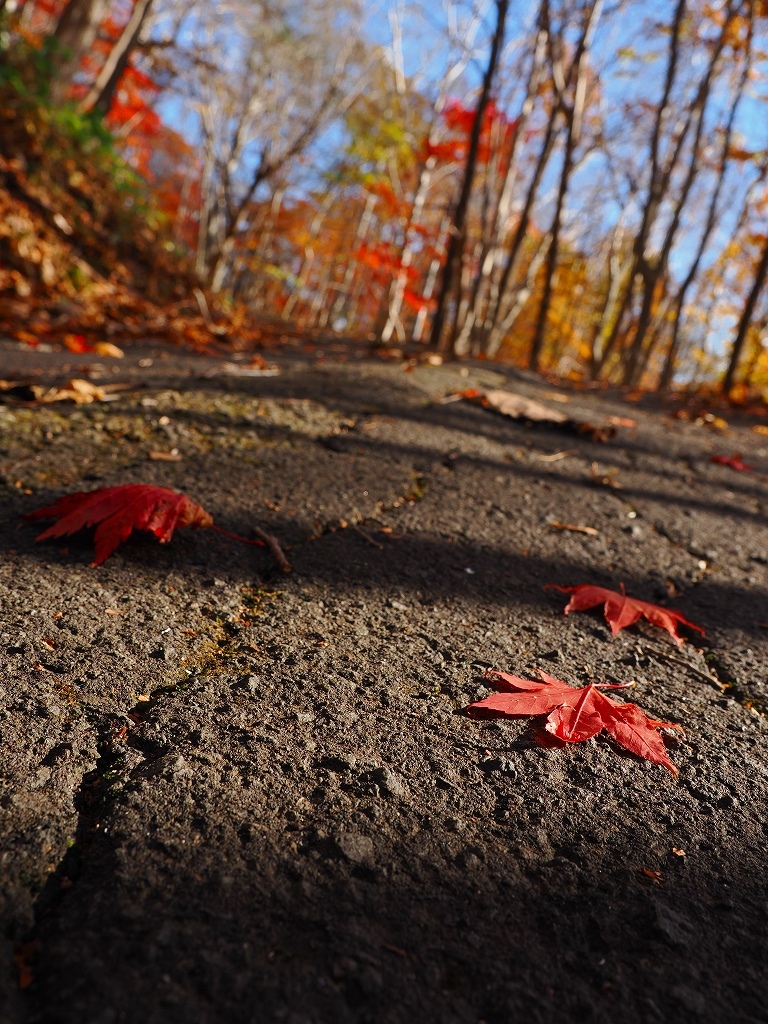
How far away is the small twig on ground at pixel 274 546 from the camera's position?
1466 millimetres

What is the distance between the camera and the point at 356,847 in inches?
29.7

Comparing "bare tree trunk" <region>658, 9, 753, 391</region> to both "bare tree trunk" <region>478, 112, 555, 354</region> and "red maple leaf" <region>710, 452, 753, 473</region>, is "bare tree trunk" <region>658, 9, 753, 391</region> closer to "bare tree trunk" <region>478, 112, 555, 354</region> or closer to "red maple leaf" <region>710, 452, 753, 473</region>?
"bare tree trunk" <region>478, 112, 555, 354</region>

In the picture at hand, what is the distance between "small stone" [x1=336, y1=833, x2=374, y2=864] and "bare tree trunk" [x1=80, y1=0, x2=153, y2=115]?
11299mm

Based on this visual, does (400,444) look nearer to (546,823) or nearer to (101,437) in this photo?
(101,437)

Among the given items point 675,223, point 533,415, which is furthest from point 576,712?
point 675,223

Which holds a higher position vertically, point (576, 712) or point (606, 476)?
point (606, 476)

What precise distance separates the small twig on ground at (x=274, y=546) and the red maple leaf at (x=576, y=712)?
0.54m

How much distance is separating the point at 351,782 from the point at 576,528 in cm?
141

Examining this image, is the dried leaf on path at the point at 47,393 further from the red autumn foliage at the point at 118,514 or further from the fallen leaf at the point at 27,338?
the fallen leaf at the point at 27,338

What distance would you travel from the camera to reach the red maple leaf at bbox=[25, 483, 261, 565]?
53.7 inches

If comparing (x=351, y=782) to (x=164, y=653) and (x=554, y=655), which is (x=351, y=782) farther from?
(x=554, y=655)

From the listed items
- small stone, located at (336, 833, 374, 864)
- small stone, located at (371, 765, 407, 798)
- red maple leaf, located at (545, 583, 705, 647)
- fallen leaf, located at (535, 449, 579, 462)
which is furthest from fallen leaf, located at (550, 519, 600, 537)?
small stone, located at (336, 833, 374, 864)

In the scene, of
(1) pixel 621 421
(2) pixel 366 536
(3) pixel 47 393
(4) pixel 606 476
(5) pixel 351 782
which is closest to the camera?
(5) pixel 351 782

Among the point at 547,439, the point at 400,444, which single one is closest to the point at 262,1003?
the point at 400,444
